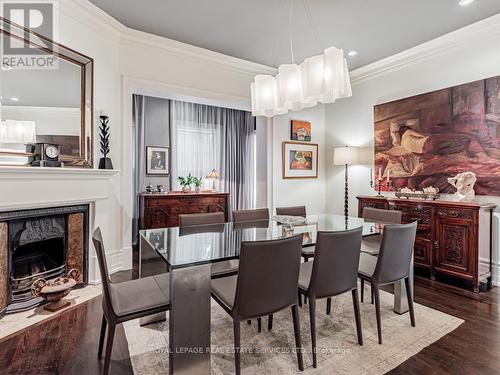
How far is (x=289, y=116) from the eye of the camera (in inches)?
189

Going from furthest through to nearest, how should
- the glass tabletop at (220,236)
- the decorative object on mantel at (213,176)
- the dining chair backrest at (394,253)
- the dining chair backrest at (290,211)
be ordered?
the decorative object on mantel at (213,176) → the dining chair backrest at (290,211) → the dining chair backrest at (394,253) → the glass tabletop at (220,236)

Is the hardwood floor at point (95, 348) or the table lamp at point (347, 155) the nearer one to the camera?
the hardwood floor at point (95, 348)

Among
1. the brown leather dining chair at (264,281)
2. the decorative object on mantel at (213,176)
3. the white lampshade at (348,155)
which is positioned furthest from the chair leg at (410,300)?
the decorative object on mantel at (213,176)

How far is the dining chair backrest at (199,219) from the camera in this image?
9.09 feet

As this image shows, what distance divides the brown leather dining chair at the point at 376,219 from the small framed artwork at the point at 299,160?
1830 millimetres

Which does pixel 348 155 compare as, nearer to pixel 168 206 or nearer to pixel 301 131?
pixel 301 131

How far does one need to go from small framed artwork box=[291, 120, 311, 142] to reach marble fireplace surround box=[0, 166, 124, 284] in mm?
3010

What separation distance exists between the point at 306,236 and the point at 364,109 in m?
3.20

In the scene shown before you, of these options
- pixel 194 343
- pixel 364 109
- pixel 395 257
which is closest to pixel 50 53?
pixel 194 343

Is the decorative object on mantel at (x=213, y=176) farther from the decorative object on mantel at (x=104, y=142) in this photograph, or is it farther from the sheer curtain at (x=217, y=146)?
the decorative object on mantel at (x=104, y=142)

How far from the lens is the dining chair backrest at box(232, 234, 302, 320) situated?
1.48 m

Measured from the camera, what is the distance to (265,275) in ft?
5.06

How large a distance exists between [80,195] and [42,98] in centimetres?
103

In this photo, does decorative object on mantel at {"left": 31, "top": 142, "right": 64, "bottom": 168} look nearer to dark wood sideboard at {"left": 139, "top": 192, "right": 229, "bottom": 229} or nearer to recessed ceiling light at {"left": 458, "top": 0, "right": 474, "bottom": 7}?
dark wood sideboard at {"left": 139, "top": 192, "right": 229, "bottom": 229}
